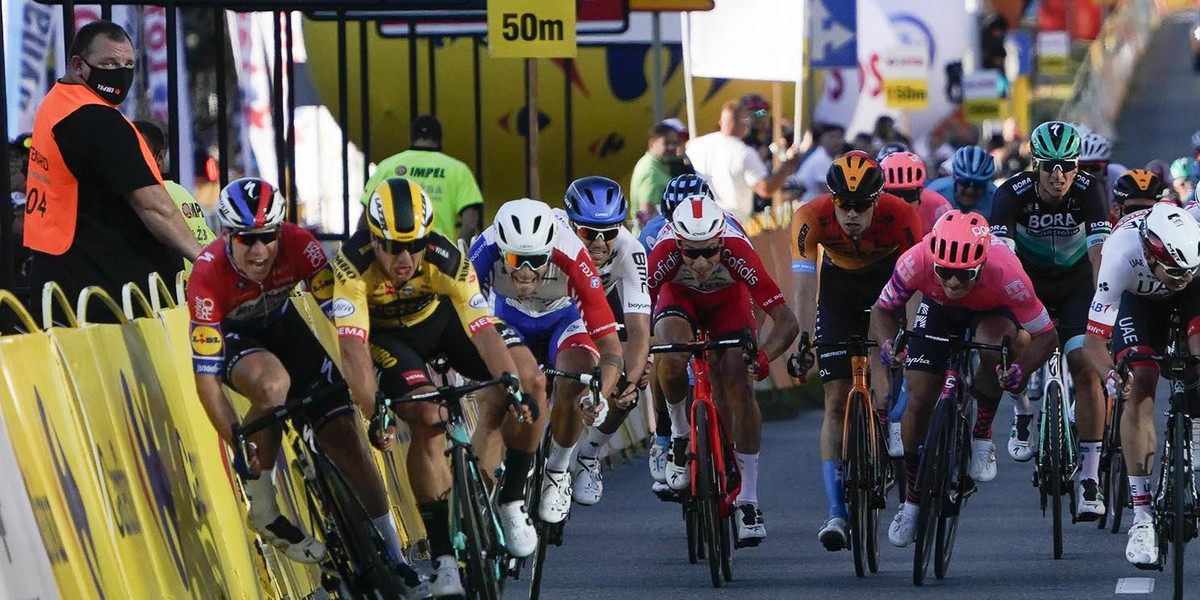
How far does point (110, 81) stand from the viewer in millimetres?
9234

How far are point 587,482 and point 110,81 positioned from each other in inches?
129

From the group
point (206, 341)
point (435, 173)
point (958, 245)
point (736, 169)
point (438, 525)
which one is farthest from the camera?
point (736, 169)

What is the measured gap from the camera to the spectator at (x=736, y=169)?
18656 millimetres

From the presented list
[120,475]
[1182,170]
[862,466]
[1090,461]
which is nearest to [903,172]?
[1090,461]

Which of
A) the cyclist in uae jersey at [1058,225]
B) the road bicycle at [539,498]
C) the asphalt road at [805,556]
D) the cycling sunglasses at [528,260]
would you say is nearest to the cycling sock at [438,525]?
the road bicycle at [539,498]

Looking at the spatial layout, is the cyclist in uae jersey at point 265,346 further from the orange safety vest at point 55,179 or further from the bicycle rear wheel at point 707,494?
the bicycle rear wheel at point 707,494

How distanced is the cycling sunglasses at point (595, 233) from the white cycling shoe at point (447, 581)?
2.44 m

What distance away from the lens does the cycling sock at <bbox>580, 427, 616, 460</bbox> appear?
11.3 m

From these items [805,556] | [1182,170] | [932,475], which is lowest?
[805,556]

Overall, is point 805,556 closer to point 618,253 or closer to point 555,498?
point 555,498

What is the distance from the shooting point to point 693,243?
10.4 metres

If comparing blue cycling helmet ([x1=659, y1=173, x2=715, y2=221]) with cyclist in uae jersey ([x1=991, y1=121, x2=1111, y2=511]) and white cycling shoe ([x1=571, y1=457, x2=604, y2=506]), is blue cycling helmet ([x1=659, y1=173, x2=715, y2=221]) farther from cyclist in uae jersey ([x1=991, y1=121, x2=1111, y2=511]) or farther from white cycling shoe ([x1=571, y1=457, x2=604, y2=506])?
cyclist in uae jersey ([x1=991, y1=121, x2=1111, y2=511])

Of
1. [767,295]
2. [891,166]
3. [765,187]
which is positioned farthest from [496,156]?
[767,295]

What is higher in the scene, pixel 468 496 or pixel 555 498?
pixel 468 496
